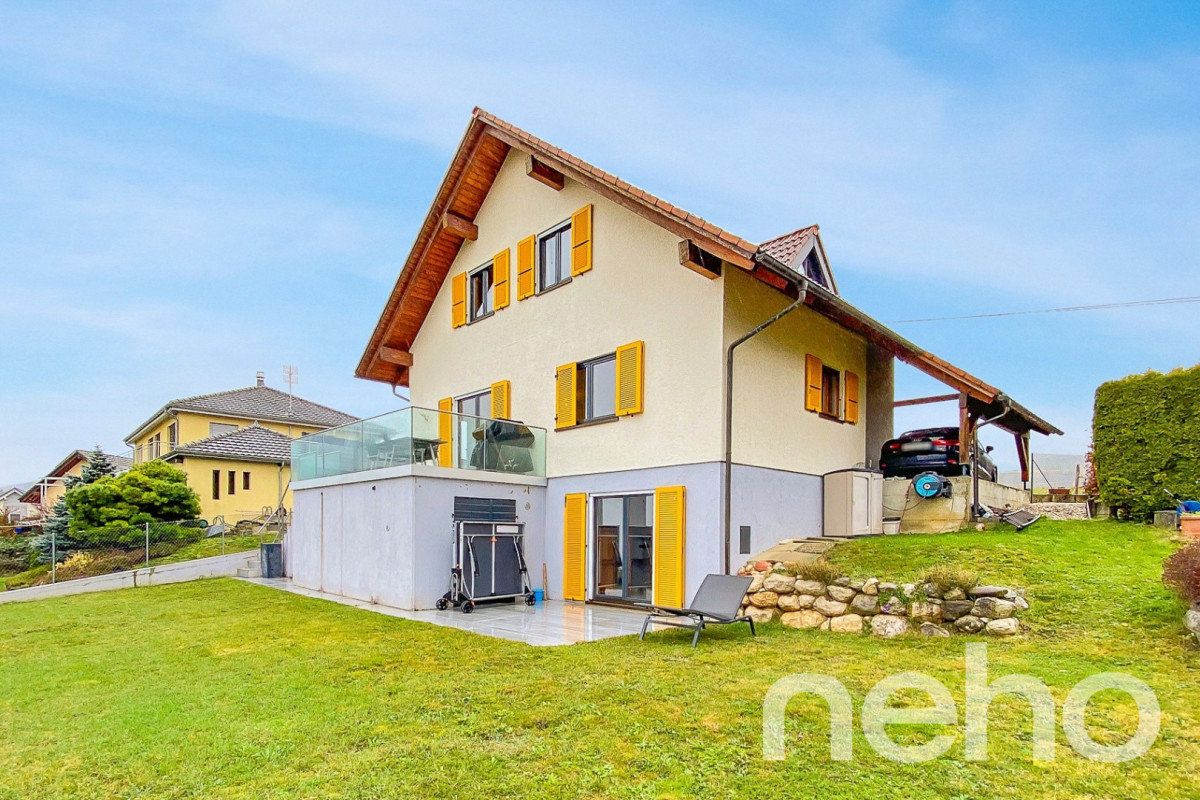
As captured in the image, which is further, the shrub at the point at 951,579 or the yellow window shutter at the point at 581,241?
the yellow window shutter at the point at 581,241

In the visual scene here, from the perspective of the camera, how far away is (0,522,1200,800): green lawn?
4613 mm

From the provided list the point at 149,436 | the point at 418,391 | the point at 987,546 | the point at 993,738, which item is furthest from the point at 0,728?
the point at 149,436

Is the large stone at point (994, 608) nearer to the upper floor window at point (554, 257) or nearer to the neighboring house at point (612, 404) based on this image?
the neighboring house at point (612, 404)

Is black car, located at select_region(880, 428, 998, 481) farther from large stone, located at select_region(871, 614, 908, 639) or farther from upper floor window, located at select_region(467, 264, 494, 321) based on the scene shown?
upper floor window, located at select_region(467, 264, 494, 321)

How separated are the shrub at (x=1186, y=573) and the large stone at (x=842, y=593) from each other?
320 centimetres

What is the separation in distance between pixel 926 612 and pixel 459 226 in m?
12.6

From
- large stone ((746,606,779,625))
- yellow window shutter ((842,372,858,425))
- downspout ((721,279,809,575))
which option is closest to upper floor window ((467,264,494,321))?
downspout ((721,279,809,575))

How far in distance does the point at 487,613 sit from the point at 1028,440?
12873 millimetres

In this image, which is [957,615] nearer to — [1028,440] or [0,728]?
[0,728]

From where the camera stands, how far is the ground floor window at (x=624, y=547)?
42.9 feet

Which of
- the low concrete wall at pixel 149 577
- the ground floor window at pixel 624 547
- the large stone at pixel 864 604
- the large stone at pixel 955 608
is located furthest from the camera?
the low concrete wall at pixel 149 577

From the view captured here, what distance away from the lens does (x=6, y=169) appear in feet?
58.8

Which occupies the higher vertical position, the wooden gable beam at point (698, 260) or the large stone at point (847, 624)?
the wooden gable beam at point (698, 260)

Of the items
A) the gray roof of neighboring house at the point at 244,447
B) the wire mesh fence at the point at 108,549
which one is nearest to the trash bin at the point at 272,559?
the wire mesh fence at the point at 108,549
